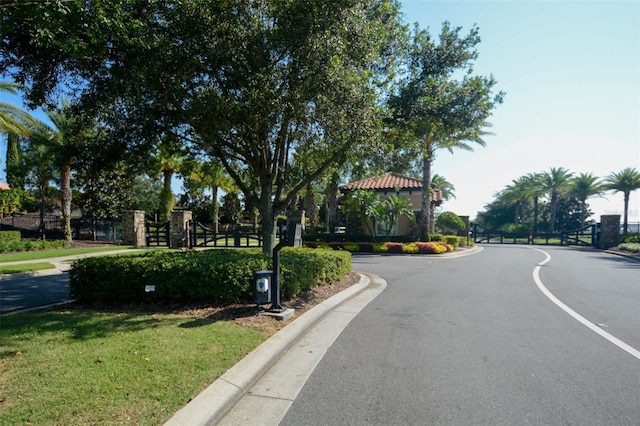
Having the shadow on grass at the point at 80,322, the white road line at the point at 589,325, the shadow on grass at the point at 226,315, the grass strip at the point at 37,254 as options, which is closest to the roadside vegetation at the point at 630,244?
the white road line at the point at 589,325

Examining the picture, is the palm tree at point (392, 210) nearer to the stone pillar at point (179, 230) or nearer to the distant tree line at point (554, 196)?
the stone pillar at point (179, 230)

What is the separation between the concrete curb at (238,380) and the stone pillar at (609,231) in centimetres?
3090

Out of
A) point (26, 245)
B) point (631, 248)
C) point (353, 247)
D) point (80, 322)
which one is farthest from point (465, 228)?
point (80, 322)

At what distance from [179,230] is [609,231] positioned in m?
31.2

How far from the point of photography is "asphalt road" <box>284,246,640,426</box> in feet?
12.5

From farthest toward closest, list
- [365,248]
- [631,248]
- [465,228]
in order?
[465,228], [365,248], [631,248]

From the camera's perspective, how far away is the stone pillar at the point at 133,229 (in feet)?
78.9

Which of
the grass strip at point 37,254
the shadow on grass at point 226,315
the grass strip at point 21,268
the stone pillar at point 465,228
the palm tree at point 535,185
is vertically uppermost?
the palm tree at point 535,185

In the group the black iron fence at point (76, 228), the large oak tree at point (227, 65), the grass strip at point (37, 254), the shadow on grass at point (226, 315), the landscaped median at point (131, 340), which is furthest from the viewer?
the black iron fence at point (76, 228)

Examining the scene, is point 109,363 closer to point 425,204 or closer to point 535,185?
point 425,204

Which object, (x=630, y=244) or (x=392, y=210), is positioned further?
(x=392, y=210)

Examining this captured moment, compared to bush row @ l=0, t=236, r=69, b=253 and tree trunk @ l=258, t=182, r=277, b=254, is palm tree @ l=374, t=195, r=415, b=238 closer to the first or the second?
tree trunk @ l=258, t=182, r=277, b=254

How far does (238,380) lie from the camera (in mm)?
4332

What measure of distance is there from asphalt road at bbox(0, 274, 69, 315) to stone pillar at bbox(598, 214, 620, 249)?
3381 cm
